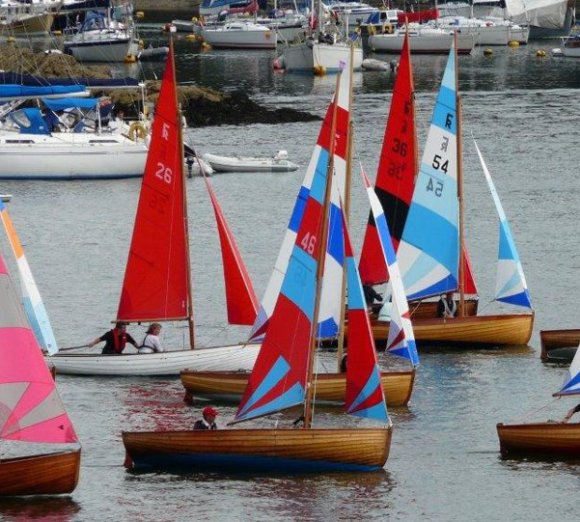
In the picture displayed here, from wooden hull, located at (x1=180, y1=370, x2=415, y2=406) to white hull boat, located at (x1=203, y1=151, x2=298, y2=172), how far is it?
4144 centimetres

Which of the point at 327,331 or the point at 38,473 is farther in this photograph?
the point at 327,331

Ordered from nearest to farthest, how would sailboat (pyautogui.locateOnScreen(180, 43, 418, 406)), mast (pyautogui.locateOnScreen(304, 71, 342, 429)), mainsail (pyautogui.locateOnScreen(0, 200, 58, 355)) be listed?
mast (pyautogui.locateOnScreen(304, 71, 342, 429)), sailboat (pyautogui.locateOnScreen(180, 43, 418, 406)), mainsail (pyautogui.locateOnScreen(0, 200, 58, 355))

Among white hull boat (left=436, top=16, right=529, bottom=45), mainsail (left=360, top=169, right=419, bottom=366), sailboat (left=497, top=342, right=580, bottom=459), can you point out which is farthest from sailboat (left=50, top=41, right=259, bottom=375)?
white hull boat (left=436, top=16, right=529, bottom=45)

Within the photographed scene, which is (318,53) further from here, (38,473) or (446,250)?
(38,473)

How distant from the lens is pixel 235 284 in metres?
45.4

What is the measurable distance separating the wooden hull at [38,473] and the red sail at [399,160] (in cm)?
1895

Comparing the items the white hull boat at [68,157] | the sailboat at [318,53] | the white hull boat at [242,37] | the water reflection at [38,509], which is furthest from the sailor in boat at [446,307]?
the white hull boat at [242,37]

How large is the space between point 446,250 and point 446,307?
5.30 ft

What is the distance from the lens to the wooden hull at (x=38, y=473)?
3366 cm

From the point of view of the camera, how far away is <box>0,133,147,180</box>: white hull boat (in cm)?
8038

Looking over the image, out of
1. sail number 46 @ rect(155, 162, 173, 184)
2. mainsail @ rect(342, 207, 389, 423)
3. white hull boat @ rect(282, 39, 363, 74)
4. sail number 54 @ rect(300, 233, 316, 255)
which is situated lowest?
white hull boat @ rect(282, 39, 363, 74)

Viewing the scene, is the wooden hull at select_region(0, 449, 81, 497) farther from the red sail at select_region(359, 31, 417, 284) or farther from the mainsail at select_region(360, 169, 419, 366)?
the red sail at select_region(359, 31, 417, 284)

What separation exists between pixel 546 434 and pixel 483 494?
229 centimetres

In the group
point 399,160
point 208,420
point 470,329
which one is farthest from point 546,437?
point 399,160
